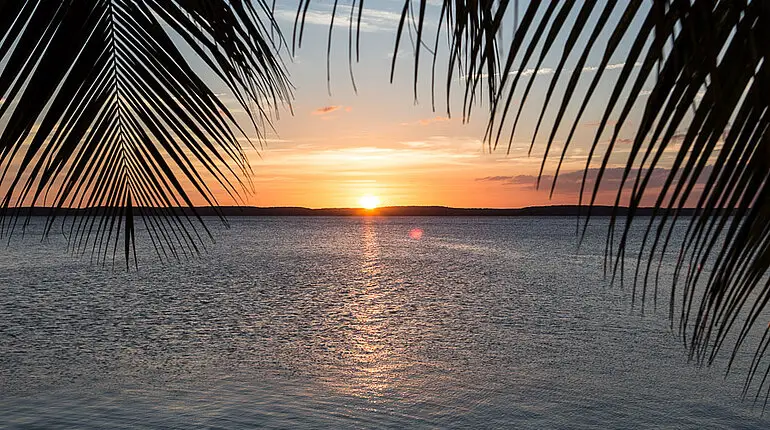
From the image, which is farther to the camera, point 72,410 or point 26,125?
point 72,410

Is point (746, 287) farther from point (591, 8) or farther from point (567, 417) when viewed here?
point (567, 417)

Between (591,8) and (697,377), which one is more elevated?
(591,8)

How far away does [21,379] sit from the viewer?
16547mm

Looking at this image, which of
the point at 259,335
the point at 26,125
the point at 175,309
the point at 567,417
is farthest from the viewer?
the point at 175,309

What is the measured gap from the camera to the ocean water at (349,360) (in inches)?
533

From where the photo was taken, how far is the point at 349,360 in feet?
62.5

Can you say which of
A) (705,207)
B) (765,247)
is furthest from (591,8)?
(765,247)

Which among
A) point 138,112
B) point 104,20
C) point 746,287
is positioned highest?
point 104,20

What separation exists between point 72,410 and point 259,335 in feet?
32.3

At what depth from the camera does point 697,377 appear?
55.4ft

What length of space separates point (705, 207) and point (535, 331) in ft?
79.7

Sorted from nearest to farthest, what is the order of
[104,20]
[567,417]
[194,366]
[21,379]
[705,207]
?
[705,207], [104,20], [567,417], [21,379], [194,366]

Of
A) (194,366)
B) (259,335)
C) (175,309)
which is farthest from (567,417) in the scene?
(175,309)

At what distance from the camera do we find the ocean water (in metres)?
13.5
